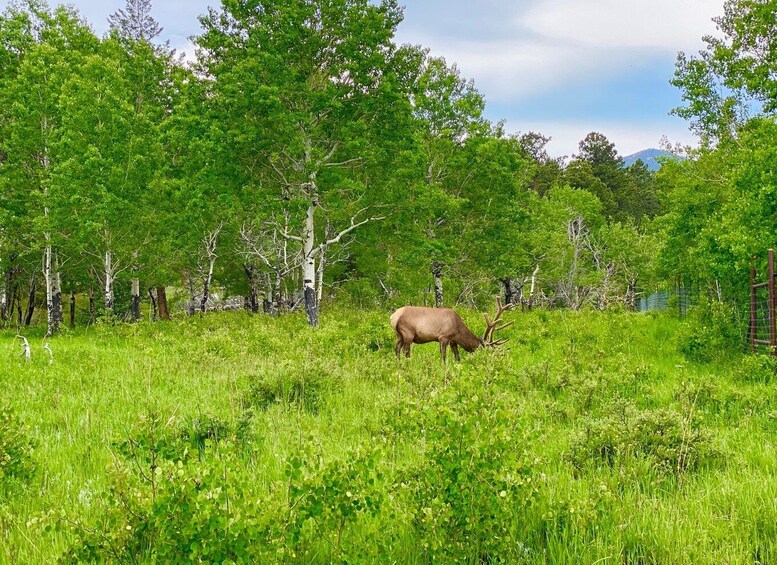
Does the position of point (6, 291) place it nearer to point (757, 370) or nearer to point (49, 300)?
point (49, 300)

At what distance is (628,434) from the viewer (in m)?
5.77

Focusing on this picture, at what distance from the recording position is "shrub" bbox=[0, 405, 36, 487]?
183 inches

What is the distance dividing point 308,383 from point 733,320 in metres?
11.8

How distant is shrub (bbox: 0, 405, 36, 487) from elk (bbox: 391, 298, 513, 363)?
8620 mm

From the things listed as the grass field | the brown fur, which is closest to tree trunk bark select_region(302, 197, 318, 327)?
the brown fur

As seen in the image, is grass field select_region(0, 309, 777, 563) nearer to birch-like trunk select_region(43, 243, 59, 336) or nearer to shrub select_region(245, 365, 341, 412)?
shrub select_region(245, 365, 341, 412)

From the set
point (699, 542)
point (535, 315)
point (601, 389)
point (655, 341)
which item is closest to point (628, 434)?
point (699, 542)

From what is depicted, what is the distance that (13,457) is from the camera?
4.85 metres

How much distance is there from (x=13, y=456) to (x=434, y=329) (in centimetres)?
901

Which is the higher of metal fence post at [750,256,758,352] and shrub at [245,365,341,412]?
metal fence post at [750,256,758,352]

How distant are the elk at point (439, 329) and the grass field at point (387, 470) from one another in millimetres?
2419

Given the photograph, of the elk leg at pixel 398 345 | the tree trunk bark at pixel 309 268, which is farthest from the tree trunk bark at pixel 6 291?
the elk leg at pixel 398 345

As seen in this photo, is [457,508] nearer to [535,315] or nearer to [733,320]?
[733,320]

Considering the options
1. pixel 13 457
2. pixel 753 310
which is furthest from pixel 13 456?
pixel 753 310
